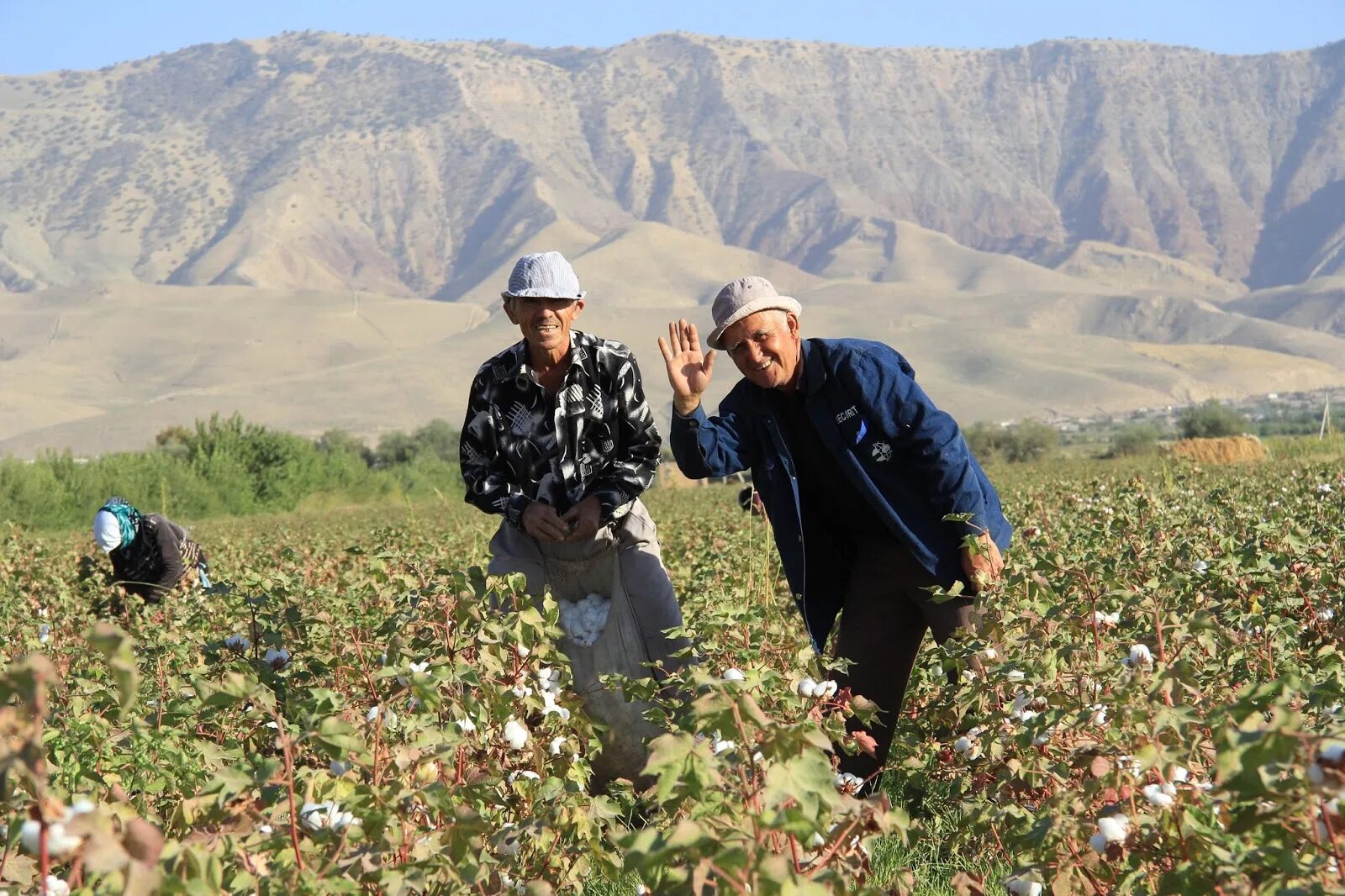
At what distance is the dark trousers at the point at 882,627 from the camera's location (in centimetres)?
471

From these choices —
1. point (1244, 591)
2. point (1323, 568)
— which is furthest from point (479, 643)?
point (1323, 568)

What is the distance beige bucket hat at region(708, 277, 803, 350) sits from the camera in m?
4.34

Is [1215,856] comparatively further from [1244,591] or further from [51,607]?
[51,607]

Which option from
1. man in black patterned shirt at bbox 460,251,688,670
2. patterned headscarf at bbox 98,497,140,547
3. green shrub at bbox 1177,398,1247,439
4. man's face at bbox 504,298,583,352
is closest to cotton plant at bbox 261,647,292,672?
man in black patterned shirt at bbox 460,251,688,670

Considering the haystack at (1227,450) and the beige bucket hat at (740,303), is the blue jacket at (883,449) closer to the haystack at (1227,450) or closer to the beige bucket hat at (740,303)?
the beige bucket hat at (740,303)

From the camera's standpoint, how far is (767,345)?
4438mm

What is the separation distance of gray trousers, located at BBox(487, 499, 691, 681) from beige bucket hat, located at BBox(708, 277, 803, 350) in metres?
0.73

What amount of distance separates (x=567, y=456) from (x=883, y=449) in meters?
0.97

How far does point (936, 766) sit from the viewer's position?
4.82 meters

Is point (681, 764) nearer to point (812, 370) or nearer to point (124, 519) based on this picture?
point (812, 370)

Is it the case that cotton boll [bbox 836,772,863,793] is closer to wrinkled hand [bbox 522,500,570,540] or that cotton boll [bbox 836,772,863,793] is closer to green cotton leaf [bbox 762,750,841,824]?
green cotton leaf [bbox 762,750,841,824]

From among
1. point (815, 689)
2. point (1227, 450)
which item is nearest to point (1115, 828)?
point (815, 689)

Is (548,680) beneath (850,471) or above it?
beneath

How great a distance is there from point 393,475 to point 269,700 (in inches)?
1441
